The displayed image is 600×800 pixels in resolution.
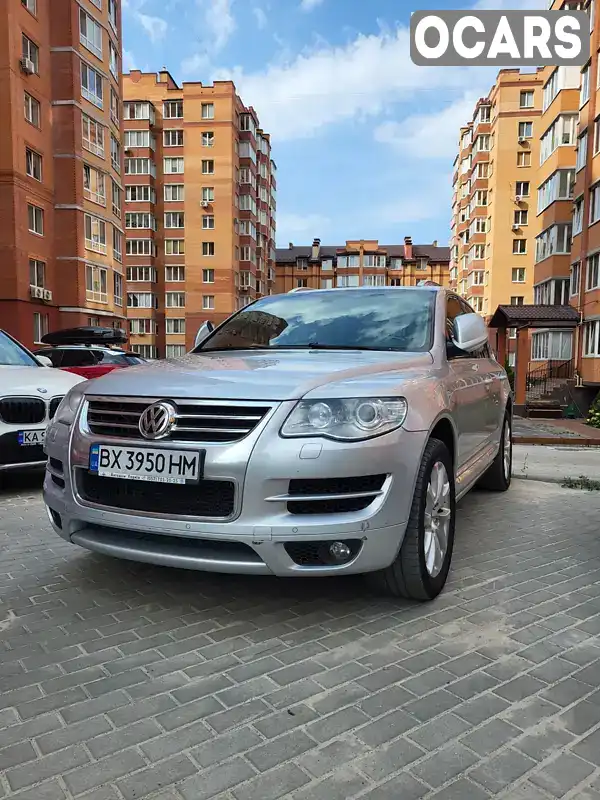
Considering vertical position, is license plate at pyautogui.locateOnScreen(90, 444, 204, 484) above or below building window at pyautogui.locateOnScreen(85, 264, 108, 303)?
below

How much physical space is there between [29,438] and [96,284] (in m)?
28.6

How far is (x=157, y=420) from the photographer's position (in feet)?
9.34

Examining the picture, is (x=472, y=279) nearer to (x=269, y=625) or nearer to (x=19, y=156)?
(x=19, y=156)

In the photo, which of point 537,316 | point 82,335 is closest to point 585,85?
point 537,316

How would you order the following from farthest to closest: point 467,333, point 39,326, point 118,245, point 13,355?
1. point 118,245
2. point 39,326
3. point 13,355
4. point 467,333

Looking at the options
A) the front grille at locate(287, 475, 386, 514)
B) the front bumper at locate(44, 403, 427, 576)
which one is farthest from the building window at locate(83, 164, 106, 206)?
the front grille at locate(287, 475, 386, 514)

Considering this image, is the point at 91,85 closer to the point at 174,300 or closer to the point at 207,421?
the point at 174,300

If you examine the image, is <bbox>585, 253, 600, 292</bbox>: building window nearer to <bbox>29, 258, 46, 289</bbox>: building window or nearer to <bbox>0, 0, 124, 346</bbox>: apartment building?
<bbox>0, 0, 124, 346</bbox>: apartment building

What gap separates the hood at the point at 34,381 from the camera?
222 inches

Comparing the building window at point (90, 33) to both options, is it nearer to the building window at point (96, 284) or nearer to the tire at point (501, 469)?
the building window at point (96, 284)

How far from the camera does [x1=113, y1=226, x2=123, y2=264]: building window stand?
35500 millimetres

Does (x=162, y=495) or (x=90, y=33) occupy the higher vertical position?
(x=90, y=33)

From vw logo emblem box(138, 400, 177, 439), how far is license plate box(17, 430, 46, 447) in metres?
3.03

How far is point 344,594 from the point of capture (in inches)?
128
